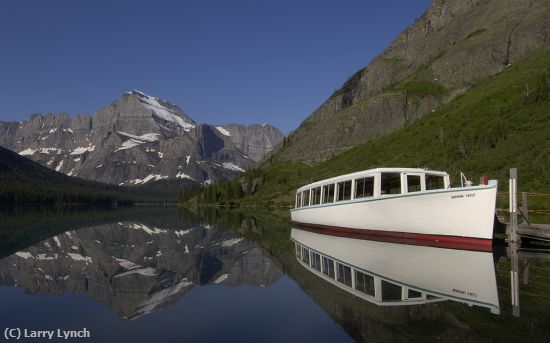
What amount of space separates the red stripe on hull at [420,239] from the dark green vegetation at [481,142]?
17.0m

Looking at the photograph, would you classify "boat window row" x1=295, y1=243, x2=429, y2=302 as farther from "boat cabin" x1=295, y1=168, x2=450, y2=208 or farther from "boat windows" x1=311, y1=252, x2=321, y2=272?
"boat cabin" x1=295, y1=168, x2=450, y2=208

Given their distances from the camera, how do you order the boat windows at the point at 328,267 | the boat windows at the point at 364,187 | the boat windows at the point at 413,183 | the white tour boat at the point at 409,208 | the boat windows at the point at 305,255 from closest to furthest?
the boat windows at the point at 328,267 < the boat windows at the point at 305,255 < the white tour boat at the point at 409,208 < the boat windows at the point at 413,183 < the boat windows at the point at 364,187

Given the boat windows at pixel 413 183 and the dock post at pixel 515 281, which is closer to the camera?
the dock post at pixel 515 281

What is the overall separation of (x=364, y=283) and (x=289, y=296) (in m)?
3.17

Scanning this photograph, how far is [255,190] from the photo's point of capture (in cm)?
18650

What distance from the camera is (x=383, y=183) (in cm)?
3656

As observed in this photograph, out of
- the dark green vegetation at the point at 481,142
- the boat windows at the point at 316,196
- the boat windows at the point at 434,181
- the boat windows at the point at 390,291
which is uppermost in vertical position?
the dark green vegetation at the point at 481,142

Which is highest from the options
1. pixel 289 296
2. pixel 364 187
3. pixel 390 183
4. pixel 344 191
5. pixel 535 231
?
pixel 390 183

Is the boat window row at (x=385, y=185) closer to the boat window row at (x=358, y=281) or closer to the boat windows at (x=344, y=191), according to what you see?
the boat windows at (x=344, y=191)

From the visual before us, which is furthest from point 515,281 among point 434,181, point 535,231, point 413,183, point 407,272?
point 434,181

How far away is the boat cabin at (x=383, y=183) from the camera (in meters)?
33.3

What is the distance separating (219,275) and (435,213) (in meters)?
15.3

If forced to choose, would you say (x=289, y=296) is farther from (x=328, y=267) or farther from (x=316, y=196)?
(x=316, y=196)

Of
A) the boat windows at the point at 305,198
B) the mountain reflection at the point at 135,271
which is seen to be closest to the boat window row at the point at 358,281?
the mountain reflection at the point at 135,271
